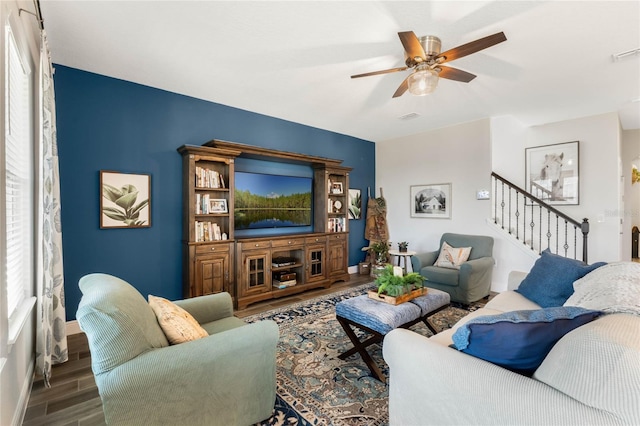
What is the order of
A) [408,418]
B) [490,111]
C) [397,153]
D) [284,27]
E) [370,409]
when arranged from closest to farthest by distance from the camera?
1. [408,418]
2. [370,409]
3. [284,27]
4. [490,111]
5. [397,153]

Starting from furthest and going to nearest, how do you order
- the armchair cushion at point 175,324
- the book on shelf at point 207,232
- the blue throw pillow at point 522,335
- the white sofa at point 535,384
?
the book on shelf at point 207,232 → the armchair cushion at point 175,324 → the blue throw pillow at point 522,335 → the white sofa at point 535,384

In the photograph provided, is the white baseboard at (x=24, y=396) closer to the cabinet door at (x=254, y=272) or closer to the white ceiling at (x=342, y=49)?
the cabinet door at (x=254, y=272)

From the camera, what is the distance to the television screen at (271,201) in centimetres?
439

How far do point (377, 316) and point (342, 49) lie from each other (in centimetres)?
233

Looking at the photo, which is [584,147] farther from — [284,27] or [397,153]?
[284,27]

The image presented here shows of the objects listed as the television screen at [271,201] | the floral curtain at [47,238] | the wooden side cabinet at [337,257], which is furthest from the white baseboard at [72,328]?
the wooden side cabinet at [337,257]

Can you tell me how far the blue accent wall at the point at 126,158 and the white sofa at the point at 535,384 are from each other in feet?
10.5

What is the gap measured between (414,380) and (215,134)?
3.82 meters

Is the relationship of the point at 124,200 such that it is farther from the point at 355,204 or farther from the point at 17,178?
the point at 355,204

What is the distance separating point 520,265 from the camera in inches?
180

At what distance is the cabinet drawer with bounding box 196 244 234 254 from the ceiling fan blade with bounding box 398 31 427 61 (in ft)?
9.64

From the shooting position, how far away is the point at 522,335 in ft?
4.12

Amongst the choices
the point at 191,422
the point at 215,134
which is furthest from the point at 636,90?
the point at 191,422

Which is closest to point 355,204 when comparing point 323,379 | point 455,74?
point 455,74
